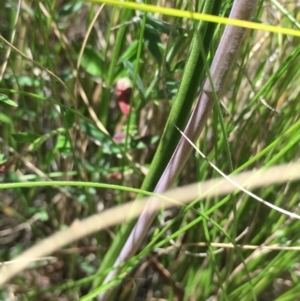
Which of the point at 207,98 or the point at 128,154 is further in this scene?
the point at 128,154

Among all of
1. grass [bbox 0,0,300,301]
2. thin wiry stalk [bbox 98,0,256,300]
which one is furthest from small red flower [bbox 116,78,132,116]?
thin wiry stalk [bbox 98,0,256,300]

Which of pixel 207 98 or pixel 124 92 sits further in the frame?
pixel 124 92

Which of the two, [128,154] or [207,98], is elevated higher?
[207,98]

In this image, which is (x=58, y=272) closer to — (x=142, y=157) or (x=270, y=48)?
(x=142, y=157)

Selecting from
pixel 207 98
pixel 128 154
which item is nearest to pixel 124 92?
pixel 128 154

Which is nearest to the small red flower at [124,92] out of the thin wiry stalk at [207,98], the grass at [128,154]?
the grass at [128,154]

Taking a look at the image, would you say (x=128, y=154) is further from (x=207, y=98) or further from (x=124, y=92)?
(x=207, y=98)
